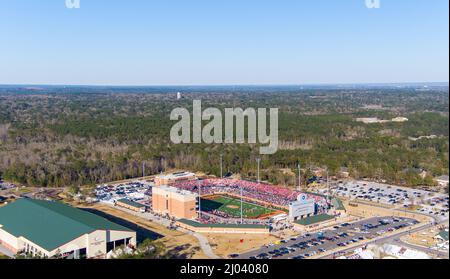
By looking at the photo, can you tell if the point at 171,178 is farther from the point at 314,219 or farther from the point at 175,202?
the point at 314,219

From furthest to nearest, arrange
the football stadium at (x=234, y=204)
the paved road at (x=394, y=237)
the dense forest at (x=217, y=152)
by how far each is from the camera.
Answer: the dense forest at (x=217, y=152)
the football stadium at (x=234, y=204)
the paved road at (x=394, y=237)

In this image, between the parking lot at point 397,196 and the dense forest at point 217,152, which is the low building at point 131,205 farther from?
the parking lot at point 397,196

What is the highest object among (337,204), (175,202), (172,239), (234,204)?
(175,202)

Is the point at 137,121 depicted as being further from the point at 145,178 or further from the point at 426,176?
the point at 426,176

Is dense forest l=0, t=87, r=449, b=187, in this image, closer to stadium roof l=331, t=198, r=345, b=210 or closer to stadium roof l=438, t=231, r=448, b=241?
stadium roof l=331, t=198, r=345, b=210

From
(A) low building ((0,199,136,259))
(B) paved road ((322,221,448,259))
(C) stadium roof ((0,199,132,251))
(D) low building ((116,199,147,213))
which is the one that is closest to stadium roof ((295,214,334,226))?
(B) paved road ((322,221,448,259))

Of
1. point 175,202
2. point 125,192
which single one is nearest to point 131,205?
point 175,202

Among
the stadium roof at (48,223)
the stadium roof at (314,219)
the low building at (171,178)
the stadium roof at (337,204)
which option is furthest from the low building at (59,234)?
the stadium roof at (337,204)
